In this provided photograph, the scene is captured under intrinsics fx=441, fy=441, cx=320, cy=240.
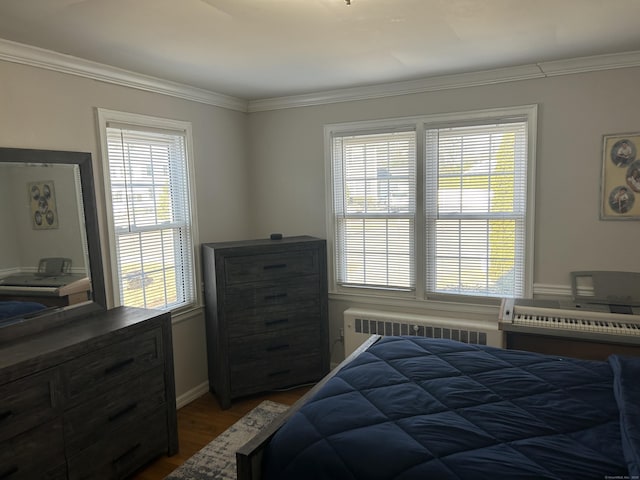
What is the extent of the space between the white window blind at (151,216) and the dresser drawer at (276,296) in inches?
17.2

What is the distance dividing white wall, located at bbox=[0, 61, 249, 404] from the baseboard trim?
2 centimetres

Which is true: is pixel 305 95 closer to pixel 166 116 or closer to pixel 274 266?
pixel 166 116

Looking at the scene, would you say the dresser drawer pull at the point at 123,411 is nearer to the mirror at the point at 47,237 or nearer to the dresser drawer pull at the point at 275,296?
the mirror at the point at 47,237

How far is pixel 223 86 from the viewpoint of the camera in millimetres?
3354

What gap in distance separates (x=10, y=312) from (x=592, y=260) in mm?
3524

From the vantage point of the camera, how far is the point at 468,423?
5.25ft

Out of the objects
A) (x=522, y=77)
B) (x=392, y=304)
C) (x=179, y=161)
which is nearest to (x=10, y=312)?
(x=179, y=161)

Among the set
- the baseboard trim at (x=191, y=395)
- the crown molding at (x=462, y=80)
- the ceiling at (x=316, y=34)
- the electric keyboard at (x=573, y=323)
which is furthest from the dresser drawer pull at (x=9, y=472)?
the crown molding at (x=462, y=80)

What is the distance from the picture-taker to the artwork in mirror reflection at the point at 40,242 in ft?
7.58

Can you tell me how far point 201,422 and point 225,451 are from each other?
0.46m

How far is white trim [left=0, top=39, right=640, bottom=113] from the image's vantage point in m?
2.45

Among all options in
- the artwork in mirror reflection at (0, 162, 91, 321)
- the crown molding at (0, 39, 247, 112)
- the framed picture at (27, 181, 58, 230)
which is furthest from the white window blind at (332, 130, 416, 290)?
the framed picture at (27, 181, 58, 230)

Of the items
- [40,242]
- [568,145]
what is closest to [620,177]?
[568,145]

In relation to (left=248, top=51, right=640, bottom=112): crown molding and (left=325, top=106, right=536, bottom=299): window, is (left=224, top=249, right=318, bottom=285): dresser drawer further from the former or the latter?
(left=248, top=51, right=640, bottom=112): crown molding
